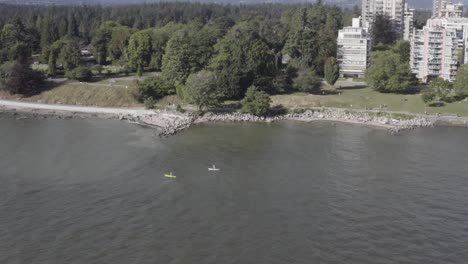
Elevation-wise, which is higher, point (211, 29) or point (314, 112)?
point (211, 29)

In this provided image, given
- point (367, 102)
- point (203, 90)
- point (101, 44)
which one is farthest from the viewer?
point (101, 44)

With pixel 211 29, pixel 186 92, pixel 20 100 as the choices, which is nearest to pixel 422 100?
pixel 186 92

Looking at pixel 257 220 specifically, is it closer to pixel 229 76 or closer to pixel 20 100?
pixel 229 76

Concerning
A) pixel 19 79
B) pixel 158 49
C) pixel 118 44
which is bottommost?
pixel 19 79

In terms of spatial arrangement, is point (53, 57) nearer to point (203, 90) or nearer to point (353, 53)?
point (203, 90)

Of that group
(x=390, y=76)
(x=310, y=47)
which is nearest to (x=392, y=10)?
(x=310, y=47)

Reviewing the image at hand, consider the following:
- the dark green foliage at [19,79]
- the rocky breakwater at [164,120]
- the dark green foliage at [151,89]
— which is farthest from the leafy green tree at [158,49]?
the rocky breakwater at [164,120]
